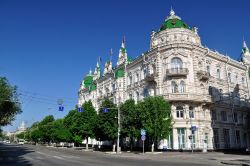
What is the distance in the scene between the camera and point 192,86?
5128cm

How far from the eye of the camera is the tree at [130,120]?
156ft

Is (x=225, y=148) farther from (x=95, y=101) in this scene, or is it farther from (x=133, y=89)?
(x=95, y=101)

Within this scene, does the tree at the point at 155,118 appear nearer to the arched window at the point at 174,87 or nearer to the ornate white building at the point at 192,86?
the ornate white building at the point at 192,86

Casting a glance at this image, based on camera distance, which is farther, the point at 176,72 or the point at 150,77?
the point at 150,77

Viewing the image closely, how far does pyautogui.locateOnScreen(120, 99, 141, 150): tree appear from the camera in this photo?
47469mm

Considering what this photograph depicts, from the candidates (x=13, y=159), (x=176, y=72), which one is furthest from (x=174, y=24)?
(x=13, y=159)

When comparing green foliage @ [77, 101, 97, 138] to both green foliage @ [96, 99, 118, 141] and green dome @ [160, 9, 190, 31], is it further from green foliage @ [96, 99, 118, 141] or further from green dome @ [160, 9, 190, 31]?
green dome @ [160, 9, 190, 31]

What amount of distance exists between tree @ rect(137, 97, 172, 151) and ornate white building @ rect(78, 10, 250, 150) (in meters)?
4.66

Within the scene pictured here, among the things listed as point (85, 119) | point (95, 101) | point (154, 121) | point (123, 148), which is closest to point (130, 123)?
point (154, 121)

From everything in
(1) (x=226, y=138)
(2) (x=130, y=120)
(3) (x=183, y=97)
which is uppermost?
(3) (x=183, y=97)

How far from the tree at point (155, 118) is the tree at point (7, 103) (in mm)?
18821

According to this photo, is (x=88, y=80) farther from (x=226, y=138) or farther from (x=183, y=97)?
(x=226, y=138)

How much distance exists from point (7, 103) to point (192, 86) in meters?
29.7

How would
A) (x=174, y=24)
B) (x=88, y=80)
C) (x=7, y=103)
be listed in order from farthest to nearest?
(x=88, y=80) → (x=174, y=24) → (x=7, y=103)
